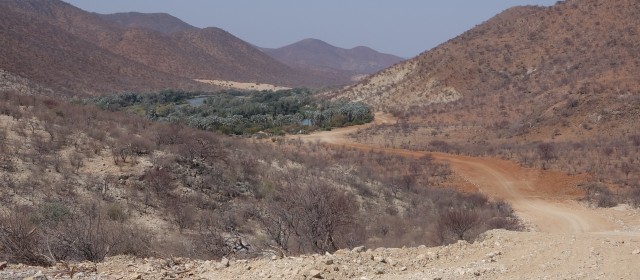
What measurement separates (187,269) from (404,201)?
1251 cm

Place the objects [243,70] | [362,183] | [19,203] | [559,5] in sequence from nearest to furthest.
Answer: [19,203]
[362,183]
[559,5]
[243,70]

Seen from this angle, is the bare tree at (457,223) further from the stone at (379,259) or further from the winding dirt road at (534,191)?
the stone at (379,259)

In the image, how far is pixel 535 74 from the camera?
50219 millimetres

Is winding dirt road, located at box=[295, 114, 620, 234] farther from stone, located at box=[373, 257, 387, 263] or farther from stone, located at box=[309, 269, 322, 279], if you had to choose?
stone, located at box=[309, 269, 322, 279]

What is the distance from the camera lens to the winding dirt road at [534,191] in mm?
15768

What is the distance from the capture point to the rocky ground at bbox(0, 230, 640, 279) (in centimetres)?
664

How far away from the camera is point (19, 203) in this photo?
37.7 feet

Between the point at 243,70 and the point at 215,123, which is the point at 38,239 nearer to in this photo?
the point at 215,123

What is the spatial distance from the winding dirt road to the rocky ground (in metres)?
6.18

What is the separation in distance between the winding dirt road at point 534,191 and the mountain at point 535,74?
9.93m

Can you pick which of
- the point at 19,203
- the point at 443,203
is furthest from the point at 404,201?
the point at 19,203

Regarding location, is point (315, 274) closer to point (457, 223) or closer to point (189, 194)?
point (457, 223)

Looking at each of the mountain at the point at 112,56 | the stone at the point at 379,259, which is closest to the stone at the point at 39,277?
the stone at the point at 379,259

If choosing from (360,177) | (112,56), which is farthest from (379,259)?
(112,56)
